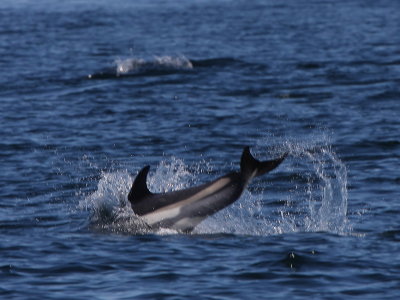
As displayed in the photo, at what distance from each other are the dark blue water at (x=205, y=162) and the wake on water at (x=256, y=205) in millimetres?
41

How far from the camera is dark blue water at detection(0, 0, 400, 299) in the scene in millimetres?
13875

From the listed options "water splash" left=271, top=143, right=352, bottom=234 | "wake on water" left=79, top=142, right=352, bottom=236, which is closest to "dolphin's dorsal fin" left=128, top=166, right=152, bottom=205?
"wake on water" left=79, top=142, right=352, bottom=236

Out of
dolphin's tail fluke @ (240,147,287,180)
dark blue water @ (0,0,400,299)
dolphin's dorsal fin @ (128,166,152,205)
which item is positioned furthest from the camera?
dolphin's dorsal fin @ (128,166,152,205)

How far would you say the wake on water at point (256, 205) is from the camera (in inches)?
658

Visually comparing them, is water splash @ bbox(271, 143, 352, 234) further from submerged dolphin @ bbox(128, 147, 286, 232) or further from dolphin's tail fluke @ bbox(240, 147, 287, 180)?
dolphin's tail fluke @ bbox(240, 147, 287, 180)

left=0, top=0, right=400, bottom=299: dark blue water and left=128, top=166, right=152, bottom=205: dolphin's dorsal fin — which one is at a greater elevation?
left=128, top=166, right=152, bottom=205: dolphin's dorsal fin

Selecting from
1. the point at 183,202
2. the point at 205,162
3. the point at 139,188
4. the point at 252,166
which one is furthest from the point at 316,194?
the point at 139,188

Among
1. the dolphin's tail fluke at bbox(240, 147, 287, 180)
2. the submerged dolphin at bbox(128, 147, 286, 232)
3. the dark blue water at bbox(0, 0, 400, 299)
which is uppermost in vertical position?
the dolphin's tail fluke at bbox(240, 147, 287, 180)

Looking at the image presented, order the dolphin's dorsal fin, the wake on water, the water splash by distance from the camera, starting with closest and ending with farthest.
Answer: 1. the dolphin's dorsal fin
2. the wake on water
3. the water splash

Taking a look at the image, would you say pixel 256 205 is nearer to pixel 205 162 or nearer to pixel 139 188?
pixel 139 188

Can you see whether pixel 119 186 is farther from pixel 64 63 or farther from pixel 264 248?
pixel 64 63

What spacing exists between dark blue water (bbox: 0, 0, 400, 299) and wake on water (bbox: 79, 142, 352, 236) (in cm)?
4

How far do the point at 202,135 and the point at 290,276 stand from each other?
12.0 m

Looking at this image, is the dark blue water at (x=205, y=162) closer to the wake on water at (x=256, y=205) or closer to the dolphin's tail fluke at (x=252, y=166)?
the wake on water at (x=256, y=205)
